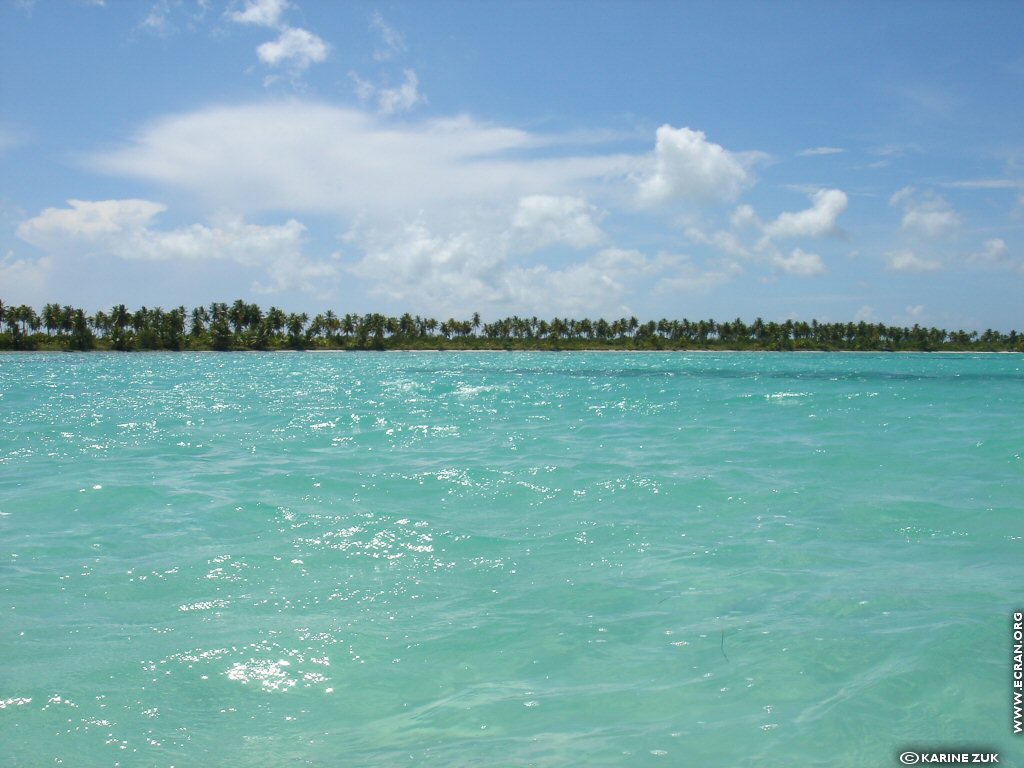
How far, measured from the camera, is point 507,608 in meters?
8.15

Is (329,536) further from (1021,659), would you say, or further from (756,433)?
(756,433)

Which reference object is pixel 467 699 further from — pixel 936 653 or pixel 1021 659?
pixel 1021 659

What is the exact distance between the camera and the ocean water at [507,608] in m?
5.60

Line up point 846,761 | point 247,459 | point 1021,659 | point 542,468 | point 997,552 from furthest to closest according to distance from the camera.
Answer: point 247,459, point 542,468, point 997,552, point 1021,659, point 846,761

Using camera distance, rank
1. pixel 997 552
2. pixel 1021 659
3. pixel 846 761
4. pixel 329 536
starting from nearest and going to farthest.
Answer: pixel 846 761
pixel 1021 659
pixel 997 552
pixel 329 536

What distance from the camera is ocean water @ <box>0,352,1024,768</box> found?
560cm

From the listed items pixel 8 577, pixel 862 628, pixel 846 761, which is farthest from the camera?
pixel 8 577

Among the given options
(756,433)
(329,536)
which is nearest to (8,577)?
(329,536)

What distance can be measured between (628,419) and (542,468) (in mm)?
11353

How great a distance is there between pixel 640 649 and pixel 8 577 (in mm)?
7654

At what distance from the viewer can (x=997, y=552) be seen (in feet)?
32.9

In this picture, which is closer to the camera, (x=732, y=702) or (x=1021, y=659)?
(x=732, y=702)

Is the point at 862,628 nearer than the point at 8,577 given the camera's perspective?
Yes

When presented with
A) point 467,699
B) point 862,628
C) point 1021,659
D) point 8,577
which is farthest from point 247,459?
point 1021,659
